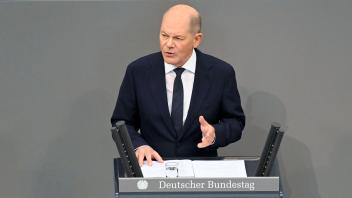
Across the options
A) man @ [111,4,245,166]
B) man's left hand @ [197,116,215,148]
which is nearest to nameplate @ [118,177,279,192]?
man's left hand @ [197,116,215,148]

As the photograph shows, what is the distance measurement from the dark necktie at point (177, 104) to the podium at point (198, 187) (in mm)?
705

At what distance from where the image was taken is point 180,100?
11.2 ft

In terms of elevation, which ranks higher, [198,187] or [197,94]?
[197,94]

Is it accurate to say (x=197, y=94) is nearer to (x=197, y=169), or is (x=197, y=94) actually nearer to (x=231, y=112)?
(x=231, y=112)

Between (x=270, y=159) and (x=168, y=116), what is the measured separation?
2.23 ft

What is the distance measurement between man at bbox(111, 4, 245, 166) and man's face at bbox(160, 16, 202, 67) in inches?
0.5

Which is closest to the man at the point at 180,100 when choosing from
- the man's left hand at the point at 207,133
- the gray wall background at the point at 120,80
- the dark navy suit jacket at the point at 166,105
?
the dark navy suit jacket at the point at 166,105

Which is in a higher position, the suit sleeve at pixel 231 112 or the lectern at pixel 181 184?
the suit sleeve at pixel 231 112

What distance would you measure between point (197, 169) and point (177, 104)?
0.52 metres

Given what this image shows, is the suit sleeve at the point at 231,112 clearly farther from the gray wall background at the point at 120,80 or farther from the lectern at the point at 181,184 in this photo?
the gray wall background at the point at 120,80

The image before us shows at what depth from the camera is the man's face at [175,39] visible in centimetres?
325

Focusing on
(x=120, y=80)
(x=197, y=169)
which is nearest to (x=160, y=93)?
(x=197, y=169)

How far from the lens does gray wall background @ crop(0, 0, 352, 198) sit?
4.30 meters

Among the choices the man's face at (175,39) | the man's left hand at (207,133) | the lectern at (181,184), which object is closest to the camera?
the lectern at (181,184)
